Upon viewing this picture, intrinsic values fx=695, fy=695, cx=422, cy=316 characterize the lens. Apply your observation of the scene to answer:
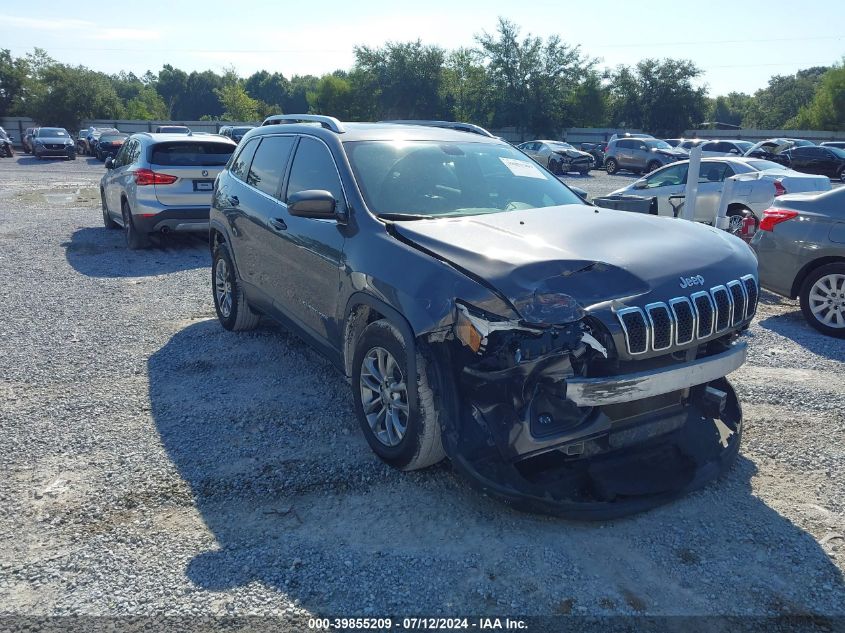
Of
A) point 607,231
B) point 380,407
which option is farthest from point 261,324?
point 607,231

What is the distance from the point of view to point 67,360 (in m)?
5.88

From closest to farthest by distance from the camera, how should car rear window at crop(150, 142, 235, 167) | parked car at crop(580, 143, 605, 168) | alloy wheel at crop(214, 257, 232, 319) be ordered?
1. alloy wheel at crop(214, 257, 232, 319)
2. car rear window at crop(150, 142, 235, 167)
3. parked car at crop(580, 143, 605, 168)

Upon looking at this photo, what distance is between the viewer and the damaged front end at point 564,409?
3160 mm

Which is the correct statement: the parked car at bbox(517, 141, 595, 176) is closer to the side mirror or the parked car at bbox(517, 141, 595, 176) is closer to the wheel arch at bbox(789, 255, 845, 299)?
the wheel arch at bbox(789, 255, 845, 299)

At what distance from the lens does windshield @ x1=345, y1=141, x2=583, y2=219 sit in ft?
14.2

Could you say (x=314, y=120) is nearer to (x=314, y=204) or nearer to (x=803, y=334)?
(x=314, y=204)

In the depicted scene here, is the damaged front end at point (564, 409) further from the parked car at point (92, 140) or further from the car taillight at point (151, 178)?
the parked car at point (92, 140)

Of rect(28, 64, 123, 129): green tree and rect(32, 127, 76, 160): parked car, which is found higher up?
rect(28, 64, 123, 129): green tree

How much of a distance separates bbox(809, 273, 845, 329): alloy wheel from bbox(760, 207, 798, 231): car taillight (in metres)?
0.75

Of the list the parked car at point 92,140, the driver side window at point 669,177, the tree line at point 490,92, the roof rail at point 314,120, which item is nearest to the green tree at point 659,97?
the tree line at point 490,92

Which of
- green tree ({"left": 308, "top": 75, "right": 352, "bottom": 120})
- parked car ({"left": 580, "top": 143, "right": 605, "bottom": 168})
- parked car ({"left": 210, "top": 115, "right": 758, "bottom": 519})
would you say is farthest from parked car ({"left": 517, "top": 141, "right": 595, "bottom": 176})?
green tree ({"left": 308, "top": 75, "right": 352, "bottom": 120})

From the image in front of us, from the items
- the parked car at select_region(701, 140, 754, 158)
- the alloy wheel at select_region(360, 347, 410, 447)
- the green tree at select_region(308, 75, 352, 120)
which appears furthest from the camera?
the green tree at select_region(308, 75, 352, 120)

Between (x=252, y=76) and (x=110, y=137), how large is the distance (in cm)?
9837

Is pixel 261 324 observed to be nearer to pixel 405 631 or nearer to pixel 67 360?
pixel 67 360
